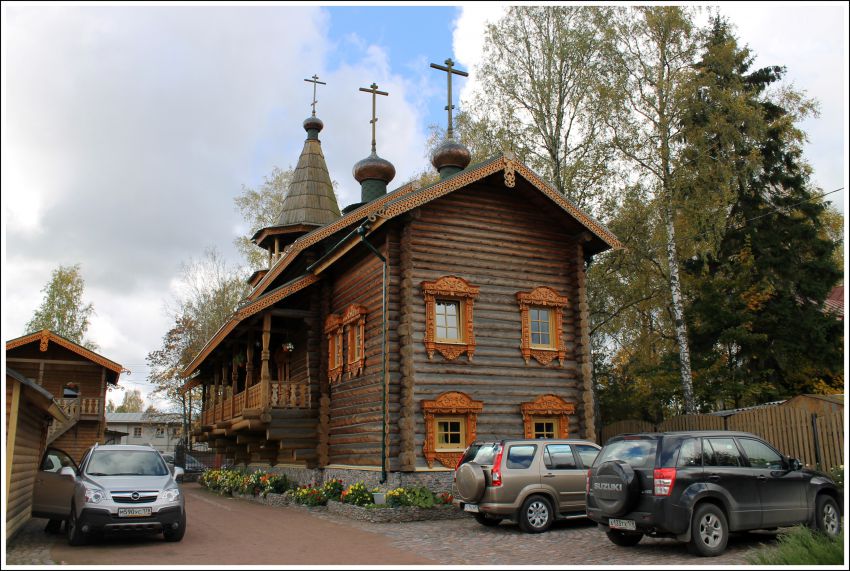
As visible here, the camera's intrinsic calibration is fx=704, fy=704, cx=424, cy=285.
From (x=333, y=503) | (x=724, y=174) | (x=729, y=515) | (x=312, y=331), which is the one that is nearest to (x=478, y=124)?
(x=724, y=174)

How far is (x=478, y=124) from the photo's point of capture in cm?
2656

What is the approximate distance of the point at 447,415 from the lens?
16500 millimetres

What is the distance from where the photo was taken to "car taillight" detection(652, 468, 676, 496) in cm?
941

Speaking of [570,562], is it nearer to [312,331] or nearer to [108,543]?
[108,543]

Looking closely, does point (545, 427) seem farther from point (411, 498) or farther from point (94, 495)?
point (94, 495)

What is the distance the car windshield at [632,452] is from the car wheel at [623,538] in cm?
103

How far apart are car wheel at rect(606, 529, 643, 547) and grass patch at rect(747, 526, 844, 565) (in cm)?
199

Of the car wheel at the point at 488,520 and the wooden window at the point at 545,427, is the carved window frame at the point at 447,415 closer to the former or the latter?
the wooden window at the point at 545,427

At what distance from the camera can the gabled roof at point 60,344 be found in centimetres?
2934

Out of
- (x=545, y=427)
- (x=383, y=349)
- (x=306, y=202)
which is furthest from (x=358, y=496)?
(x=306, y=202)

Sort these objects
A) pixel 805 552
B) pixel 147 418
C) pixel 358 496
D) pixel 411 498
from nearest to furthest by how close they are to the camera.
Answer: pixel 805 552, pixel 411 498, pixel 358 496, pixel 147 418

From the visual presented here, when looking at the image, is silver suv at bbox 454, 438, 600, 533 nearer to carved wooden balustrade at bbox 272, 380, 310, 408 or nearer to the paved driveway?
the paved driveway

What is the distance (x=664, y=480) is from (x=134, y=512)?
801 cm

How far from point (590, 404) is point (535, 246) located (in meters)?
4.37
